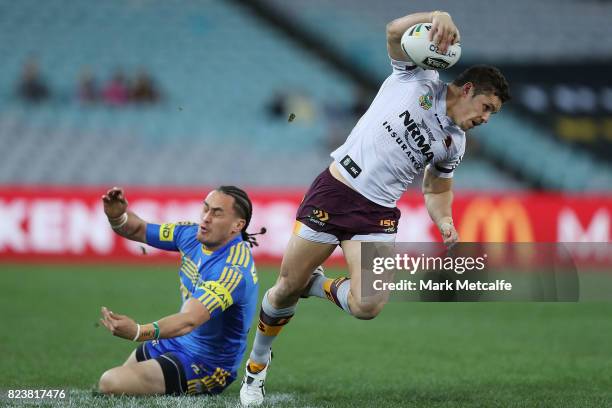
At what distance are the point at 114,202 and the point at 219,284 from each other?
90 centimetres

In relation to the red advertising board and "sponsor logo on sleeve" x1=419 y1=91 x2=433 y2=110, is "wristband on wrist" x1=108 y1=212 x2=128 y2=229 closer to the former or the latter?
"sponsor logo on sleeve" x1=419 y1=91 x2=433 y2=110

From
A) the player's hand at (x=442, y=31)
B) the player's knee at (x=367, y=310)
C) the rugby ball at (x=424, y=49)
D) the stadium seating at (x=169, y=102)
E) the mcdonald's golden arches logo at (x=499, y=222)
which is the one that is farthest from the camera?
the stadium seating at (x=169, y=102)

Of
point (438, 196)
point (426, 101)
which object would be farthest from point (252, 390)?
point (426, 101)

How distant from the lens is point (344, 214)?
19.7 feet

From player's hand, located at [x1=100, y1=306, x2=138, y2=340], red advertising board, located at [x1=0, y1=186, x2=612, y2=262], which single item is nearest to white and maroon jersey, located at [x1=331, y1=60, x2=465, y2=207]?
player's hand, located at [x1=100, y1=306, x2=138, y2=340]

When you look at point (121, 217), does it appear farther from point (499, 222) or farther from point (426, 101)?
point (499, 222)

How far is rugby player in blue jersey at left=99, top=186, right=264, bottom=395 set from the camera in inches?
234

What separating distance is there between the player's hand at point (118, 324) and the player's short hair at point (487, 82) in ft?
8.36

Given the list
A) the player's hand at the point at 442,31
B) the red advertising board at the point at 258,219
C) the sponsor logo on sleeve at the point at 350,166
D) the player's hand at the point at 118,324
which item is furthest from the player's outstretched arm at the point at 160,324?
the red advertising board at the point at 258,219

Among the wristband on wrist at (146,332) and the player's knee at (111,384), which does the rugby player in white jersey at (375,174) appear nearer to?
the player's knee at (111,384)

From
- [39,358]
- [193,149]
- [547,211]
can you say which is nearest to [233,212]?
[39,358]

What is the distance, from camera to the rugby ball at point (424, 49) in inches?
217

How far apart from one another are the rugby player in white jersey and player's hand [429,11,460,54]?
402 millimetres

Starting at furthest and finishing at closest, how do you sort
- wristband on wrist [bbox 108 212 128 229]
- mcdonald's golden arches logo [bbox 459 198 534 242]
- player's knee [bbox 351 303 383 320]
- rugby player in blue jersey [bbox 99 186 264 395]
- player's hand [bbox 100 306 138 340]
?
mcdonald's golden arches logo [bbox 459 198 534 242] → wristband on wrist [bbox 108 212 128 229] → rugby player in blue jersey [bbox 99 186 264 395] → player's knee [bbox 351 303 383 320] → player's hand [bbox 100 306 138 340]
